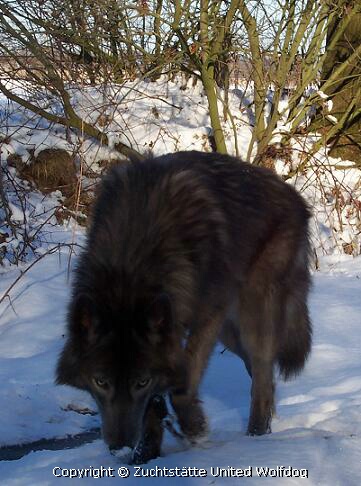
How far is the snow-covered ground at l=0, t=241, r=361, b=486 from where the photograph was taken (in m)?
3.48

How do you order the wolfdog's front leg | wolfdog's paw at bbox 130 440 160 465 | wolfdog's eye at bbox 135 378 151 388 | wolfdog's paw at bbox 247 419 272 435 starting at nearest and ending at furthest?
wolfdog's eye at bbox 135 378 151 388, wolfdog's paw at bbox 130 440 160 465, the wolfdog's front leg, wolfdog's paw at bbox 247 419 272 435

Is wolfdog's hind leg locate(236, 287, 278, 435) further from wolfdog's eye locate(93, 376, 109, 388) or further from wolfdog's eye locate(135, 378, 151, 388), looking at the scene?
wolfdog's eye locate(93, 376, 109, 388)

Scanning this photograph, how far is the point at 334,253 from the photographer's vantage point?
9.80 m

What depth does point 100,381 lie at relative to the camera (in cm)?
355

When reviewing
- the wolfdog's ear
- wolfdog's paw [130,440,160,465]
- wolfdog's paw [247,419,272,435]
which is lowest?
wolfdog's paw [247,419,272,435]

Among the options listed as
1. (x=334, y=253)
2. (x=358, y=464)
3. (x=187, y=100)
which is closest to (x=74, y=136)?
(x=187, y=100)

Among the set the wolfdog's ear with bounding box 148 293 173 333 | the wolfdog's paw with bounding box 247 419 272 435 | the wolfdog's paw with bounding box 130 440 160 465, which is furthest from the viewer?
the wolfdog's paw with bounding box 247 419 272 435

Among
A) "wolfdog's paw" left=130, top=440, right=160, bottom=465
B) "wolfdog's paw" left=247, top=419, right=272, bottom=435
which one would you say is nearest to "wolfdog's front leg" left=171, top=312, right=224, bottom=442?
"wolfdog's paw" left=130, top=440, right=160, bottom=465

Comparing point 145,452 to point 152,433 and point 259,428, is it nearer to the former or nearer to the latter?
point 152,433

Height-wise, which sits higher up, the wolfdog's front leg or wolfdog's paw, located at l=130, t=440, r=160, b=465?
the wolfdog's front leg

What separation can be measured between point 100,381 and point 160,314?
1.55ft

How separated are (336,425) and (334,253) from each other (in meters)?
5.62

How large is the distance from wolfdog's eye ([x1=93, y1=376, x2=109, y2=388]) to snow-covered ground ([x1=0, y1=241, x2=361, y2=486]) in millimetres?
421

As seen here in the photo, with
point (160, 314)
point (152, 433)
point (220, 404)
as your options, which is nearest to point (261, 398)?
point (220, 404)
